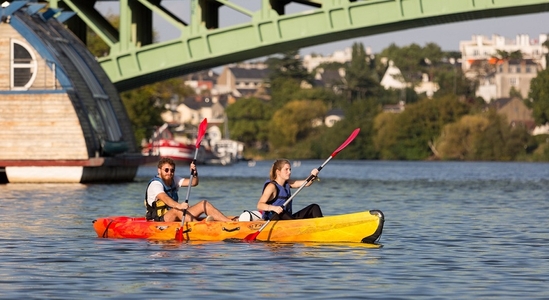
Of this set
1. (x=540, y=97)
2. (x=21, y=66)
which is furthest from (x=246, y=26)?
(x=540, y=97)

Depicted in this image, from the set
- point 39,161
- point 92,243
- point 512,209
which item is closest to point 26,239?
point 92,243

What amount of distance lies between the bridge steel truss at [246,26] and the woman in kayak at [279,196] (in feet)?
71.5

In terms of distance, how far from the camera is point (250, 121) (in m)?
158

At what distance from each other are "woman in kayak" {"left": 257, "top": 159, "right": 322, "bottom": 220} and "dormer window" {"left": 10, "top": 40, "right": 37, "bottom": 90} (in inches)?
974

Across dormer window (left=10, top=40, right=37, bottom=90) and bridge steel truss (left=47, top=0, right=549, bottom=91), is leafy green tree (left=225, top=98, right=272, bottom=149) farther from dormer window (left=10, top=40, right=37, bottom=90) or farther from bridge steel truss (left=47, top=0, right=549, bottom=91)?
dormer window (left=10, top=40, right=37, bottom=90)

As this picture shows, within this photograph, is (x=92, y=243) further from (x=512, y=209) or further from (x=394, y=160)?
(x=394, y=160)

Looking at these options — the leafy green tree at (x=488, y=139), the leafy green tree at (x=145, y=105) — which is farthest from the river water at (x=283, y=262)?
the leafy green tree at (x=488, y=139)

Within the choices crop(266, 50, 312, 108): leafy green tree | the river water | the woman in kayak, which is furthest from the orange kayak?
crop(266, 50, 312, 108): leafy green tree

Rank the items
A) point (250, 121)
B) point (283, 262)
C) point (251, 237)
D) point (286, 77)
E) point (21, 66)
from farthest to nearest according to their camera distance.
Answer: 1. point (286, 77)
2. point (250, 121)
3. point (21, 66)
4. point (251, 237)
5. point (283, 262)

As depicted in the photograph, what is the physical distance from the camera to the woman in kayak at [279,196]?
21.7m

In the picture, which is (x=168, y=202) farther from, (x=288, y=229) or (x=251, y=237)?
(x=288, y=229)

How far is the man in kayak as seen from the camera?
72.9ft

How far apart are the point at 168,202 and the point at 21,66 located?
24725 mm

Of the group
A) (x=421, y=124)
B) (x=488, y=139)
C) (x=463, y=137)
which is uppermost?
(x=421, y=124)
